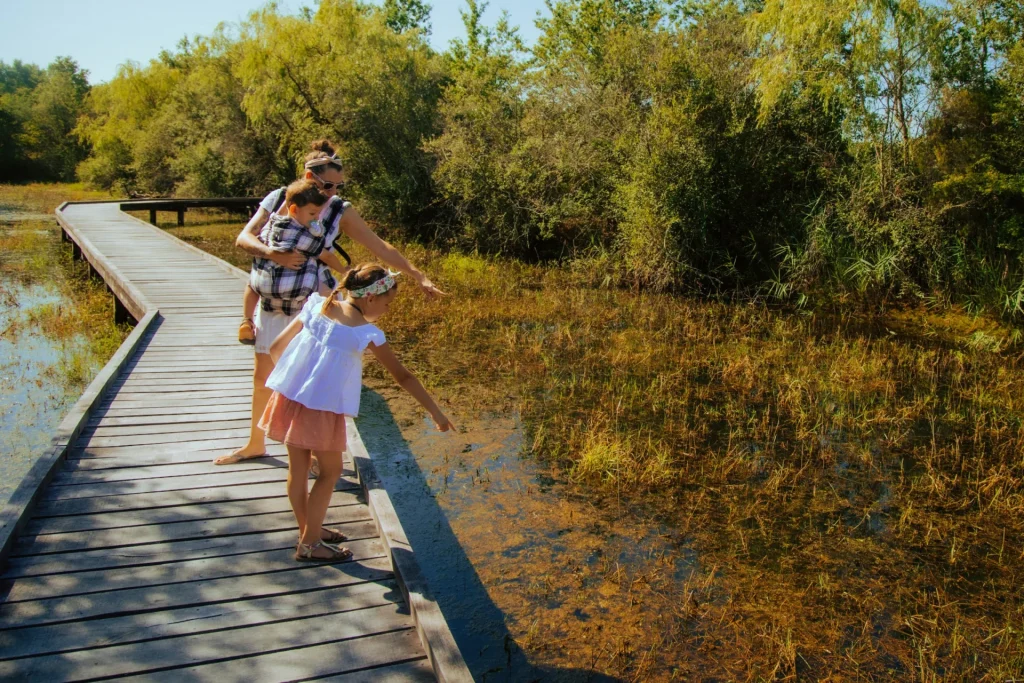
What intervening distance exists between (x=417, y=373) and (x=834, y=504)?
4501 mm

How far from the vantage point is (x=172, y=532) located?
13.0ft

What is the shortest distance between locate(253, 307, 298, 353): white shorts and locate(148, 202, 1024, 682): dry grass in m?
2.12

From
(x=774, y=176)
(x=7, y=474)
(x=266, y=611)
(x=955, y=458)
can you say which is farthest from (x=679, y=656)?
(x=774, y=176)

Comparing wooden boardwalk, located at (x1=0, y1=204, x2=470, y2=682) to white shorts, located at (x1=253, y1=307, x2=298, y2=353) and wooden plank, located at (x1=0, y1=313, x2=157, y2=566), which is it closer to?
wooden plank, located at (x1=0, y1=313, x2=157, y2=566)

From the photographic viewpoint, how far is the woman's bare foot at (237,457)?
15.8 feet

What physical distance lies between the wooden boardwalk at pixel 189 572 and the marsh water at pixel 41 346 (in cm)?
91

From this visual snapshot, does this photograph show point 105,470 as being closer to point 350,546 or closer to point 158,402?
point 158,402

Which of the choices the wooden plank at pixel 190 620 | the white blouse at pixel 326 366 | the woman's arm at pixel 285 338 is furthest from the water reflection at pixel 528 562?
the woman's arm at pixel 285 338

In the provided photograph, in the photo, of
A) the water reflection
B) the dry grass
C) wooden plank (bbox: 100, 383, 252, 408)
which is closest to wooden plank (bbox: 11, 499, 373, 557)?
the water reflection

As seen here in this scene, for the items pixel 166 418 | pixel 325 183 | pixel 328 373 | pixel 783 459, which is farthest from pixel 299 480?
pixel 783 459

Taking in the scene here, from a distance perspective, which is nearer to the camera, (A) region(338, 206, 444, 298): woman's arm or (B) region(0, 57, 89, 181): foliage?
(A) region(338, 206, 444, 298): woman's arm

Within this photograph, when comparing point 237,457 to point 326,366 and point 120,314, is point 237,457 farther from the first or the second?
point 120,314

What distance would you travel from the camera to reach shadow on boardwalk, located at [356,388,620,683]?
400 centimetres

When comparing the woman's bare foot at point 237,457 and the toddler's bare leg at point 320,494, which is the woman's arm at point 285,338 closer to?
the toddler's bare leg at point 320,494
